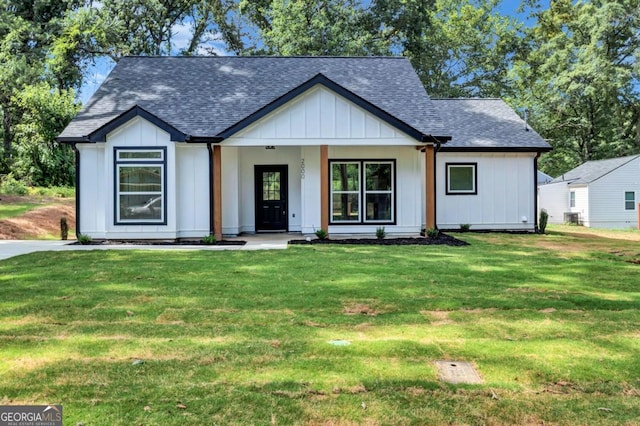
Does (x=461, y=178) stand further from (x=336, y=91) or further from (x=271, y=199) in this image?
(x=271, y=199)

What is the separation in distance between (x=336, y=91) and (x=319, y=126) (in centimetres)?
103

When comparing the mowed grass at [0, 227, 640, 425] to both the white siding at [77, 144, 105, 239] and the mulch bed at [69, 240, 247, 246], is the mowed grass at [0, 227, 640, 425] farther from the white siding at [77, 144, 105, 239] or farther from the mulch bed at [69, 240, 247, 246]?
the white siding at [77, 144, 105, 239]

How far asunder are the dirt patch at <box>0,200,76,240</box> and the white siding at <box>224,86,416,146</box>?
276 inches

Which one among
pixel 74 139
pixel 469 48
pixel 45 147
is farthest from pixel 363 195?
pixel 469 48

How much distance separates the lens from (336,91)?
499 inches

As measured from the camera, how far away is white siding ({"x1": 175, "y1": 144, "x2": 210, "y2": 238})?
1312 centimetres

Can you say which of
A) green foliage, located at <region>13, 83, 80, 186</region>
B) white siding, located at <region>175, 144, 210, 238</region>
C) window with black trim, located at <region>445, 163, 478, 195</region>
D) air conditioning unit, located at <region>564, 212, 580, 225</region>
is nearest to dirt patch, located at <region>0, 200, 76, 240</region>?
green foliage, located at <region>13, 83, 80, 186</region>

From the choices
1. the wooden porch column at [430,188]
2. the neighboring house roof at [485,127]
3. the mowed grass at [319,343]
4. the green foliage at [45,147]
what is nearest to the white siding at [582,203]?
the neighboring house roof at [485,127]

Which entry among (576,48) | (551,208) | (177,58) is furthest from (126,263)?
(576,48)

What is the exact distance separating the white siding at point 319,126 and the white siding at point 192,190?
106cm

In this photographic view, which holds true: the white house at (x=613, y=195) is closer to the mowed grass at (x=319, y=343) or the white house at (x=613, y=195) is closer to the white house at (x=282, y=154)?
the white house at (x=282, y=154)

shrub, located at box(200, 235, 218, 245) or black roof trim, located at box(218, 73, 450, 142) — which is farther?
black roof trim, located at box(218, 73, 450, 142)

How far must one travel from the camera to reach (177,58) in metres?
17.8

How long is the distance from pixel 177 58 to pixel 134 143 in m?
6.47
